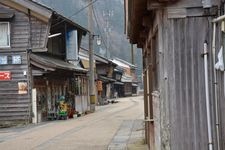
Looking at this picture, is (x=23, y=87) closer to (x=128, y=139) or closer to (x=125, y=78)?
(x=128, y=139)

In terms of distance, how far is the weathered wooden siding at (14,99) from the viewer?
26.4 metres

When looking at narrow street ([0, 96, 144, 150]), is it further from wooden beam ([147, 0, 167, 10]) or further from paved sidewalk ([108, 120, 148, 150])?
wooden beam ([147, 0, 167, 10])

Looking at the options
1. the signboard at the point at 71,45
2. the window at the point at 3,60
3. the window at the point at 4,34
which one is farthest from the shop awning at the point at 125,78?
the window at the point at 3,60

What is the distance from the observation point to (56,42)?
33.1 meters

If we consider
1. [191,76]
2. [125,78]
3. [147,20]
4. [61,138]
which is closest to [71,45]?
[61,138]

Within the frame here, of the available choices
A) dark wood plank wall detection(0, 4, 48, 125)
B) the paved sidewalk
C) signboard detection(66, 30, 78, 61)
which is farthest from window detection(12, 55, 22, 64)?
the paved sidewalk

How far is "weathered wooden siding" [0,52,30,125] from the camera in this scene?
26.4m

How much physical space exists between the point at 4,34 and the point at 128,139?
12.2m

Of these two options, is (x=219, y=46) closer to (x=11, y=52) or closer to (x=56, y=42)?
(x=11, y=52)

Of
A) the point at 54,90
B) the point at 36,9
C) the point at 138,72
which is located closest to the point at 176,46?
the point at 36,9

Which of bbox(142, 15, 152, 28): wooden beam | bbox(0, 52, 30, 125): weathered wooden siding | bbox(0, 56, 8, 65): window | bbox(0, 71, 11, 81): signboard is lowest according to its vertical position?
bbox(0, 52, 30, 125): weathered wooden siding

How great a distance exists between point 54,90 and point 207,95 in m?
25.0

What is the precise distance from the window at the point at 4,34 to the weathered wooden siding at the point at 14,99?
0.64 m

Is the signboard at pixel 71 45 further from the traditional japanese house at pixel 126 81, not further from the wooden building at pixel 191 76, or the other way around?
the traditional japanese house at pixel 126 81
